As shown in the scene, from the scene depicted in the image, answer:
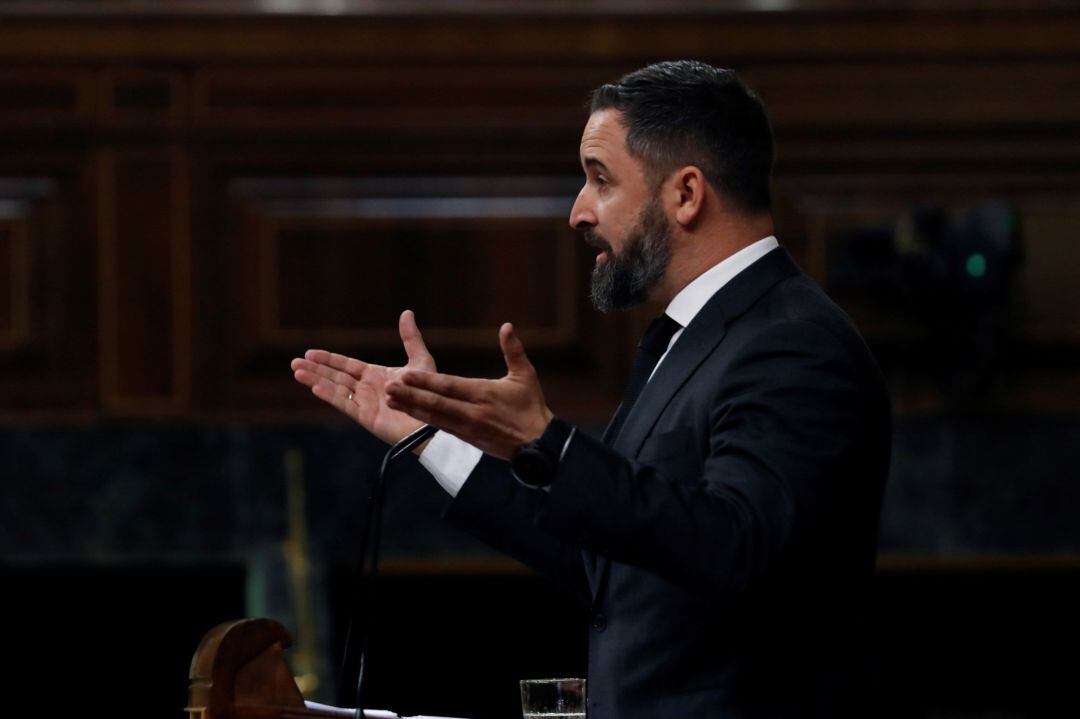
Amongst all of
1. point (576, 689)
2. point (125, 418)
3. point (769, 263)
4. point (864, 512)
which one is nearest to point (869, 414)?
point (864, 512)

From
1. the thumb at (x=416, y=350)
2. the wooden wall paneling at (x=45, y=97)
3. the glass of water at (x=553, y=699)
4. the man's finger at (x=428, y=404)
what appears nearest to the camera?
the man's finger at (x=428, y=404)

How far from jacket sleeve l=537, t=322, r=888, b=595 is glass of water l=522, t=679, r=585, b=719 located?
23 cm

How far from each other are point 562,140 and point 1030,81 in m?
1.01

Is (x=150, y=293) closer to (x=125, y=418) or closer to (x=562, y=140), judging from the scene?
(x=125, y=418)

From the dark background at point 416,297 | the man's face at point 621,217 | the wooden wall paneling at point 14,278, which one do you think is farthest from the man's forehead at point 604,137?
the wooden wall paneling at point 14,278

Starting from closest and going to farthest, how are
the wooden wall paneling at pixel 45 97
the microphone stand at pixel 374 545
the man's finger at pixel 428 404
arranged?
the man's finger at pixel 428 404 < the microphone stand at pixel 374 545 < the wooden wall paneling at pixel 45 97

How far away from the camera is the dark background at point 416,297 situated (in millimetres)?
3404

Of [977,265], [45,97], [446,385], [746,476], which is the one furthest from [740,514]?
[45,97]

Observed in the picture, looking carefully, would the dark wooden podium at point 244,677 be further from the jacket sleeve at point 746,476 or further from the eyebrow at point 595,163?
the eyebrow at point 595,163

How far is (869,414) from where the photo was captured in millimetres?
1507

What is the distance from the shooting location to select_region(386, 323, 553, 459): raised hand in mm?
1278

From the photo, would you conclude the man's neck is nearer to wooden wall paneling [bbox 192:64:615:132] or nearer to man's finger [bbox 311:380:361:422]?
man's finger [bbox 311:380:361:422]

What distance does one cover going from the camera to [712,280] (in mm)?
1672

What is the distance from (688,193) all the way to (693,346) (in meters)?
0.18
